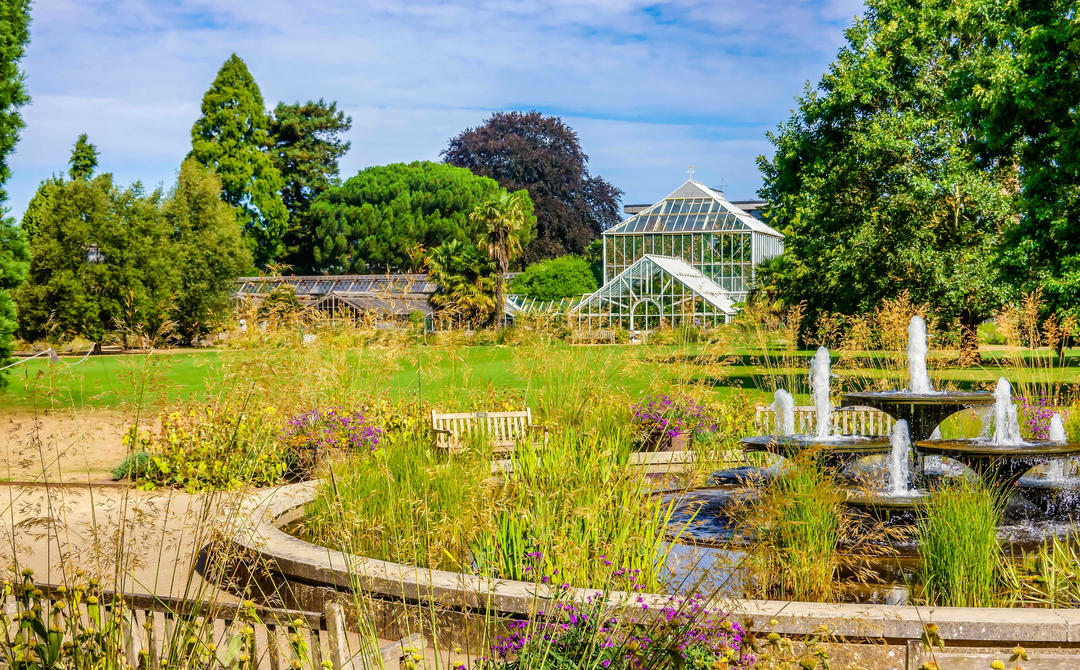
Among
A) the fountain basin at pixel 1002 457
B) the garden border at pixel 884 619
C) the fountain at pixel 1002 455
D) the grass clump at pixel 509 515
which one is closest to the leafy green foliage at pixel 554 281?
the fountain at pixel 1002 455

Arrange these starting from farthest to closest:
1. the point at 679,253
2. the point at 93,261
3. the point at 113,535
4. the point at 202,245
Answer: the point at 679,253 < the point at 202,245 < the point at 93,261 < the point at 113,535

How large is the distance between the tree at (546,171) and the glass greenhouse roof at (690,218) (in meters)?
14.4

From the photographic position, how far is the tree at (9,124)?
14000mm

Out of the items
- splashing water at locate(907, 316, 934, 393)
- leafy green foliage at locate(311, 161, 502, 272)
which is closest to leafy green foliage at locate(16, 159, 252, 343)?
leafy green foliage at locate(311, 161, 502, 272)

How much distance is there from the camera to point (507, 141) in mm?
62938

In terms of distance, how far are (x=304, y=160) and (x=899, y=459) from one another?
172ft

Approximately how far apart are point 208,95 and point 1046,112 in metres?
36.6

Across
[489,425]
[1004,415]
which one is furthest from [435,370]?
[1004,415]

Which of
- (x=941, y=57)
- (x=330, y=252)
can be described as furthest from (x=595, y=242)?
(x=941, y=57)

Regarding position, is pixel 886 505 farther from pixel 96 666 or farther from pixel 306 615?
pixel 96 666

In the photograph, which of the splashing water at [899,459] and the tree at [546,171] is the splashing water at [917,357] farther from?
the tree at [546,171]

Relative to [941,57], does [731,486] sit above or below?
below

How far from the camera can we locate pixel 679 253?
42.8 m

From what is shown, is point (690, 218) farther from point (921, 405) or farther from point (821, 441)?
point (821, 441)
